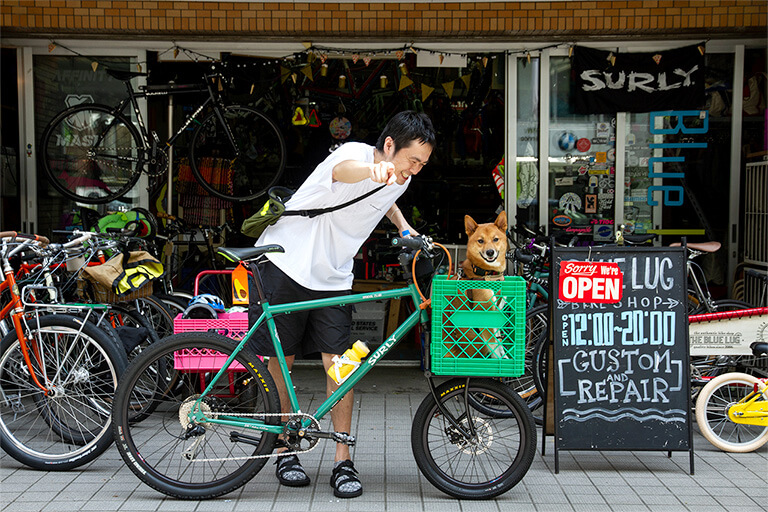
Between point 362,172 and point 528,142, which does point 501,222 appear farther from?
point 528,142

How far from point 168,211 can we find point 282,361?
4.04m

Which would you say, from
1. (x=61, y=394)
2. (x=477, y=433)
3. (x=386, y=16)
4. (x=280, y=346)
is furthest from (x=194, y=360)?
(x=386, y=16)

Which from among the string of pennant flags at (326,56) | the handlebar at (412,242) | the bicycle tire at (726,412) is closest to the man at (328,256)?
the handlebar at (412,242)

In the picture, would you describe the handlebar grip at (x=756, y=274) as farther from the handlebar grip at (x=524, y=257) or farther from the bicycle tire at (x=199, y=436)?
the bicycle tire at (x=199, y=436)

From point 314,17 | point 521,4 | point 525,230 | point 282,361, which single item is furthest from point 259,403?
point 521,4

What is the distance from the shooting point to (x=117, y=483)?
411 cm

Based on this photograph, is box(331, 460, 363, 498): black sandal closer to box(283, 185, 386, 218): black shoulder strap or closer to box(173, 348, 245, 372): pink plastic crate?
box(173, 348, 245, 372): pink plastic crate

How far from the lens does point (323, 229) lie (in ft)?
13.4

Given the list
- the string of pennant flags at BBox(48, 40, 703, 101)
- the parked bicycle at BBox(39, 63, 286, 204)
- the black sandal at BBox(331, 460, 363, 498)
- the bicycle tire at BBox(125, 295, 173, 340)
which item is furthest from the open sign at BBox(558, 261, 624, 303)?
the parked bicycle at BBox(39, 63, 286, 204)

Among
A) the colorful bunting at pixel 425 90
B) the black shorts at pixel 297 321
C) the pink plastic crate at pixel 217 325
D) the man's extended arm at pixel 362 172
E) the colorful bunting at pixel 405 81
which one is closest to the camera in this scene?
the man's extended arm at pixel 362 172

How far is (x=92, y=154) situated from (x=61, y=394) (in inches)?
137

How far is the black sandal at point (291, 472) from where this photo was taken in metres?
4.11

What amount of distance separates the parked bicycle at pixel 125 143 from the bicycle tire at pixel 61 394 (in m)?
2.94

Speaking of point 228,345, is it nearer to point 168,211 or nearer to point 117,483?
point 117,483
